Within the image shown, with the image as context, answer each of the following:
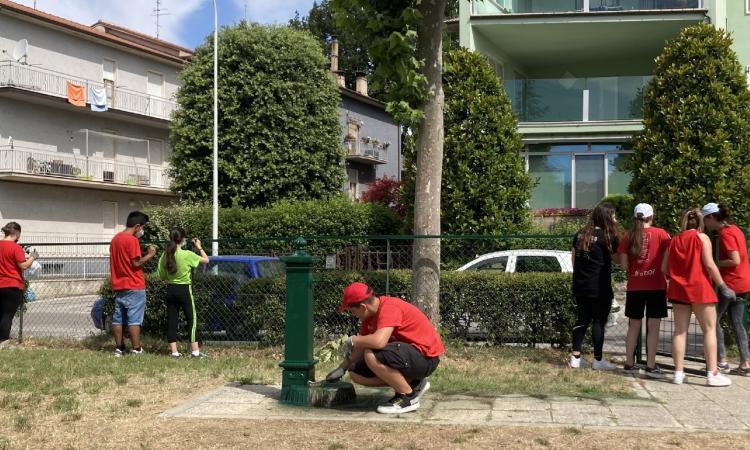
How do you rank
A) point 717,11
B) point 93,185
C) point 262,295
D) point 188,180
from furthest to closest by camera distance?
1. point 93,185
2. point 188,180
3. point 717,11
4. point 262,295

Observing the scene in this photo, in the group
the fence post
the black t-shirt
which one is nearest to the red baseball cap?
the fence post

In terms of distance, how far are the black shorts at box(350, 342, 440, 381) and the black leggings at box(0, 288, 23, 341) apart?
20.9 feet

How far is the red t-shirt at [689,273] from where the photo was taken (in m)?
7.41

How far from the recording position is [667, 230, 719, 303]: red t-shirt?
24.3ft

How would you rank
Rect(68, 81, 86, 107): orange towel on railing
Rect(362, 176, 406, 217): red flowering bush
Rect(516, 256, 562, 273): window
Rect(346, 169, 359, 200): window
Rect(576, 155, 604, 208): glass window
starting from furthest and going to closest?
1. Rect(346, 169, 359, 200): window
2. Rect(68, 81, 86, 107): orange towel on railing
3. Rect(362, 176, 406, 217): red flowering bush
4. Rect(576, 155, 604, 208): glass window
5. Rect(516, 256, 562, 273): window

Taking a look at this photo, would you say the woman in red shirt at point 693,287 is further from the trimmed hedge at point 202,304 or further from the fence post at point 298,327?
the trimmed hedge at point 202,304

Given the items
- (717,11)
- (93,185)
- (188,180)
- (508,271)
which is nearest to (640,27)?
(717,11)

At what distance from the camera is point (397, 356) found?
6.11m

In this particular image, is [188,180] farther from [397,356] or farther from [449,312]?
[397,356]

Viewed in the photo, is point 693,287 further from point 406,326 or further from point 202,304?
point 202,304

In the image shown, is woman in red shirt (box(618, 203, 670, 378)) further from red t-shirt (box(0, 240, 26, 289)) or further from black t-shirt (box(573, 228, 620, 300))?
red t-shirt (box(0, 240, 26, 289))

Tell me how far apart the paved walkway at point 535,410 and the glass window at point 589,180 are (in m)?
14.0

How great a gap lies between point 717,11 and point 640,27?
2.00 m

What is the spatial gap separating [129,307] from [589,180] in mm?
14998
